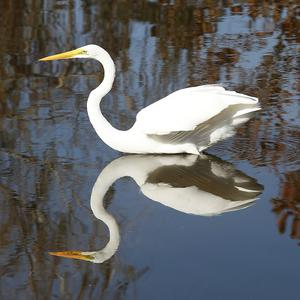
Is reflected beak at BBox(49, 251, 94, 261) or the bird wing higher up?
the bird wing

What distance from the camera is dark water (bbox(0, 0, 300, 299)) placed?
4586 millimetres

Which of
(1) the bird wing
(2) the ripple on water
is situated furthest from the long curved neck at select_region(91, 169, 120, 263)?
(2) the ripple on water

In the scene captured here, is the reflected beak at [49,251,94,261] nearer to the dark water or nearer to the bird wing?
the dark water

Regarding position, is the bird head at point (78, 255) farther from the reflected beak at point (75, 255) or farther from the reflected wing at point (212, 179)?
the reflected wing at point (212, 179)

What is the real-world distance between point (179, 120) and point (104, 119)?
2.03 ft

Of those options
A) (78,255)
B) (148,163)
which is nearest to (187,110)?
(148,163)

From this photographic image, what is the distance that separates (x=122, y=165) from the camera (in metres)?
6.21

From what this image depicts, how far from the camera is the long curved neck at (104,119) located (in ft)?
20.5

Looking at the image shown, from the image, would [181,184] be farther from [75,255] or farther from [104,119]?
[75,255]

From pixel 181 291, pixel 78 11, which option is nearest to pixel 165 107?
pixel 181 291

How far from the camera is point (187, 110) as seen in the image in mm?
6047

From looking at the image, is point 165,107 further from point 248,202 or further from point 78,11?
point 78,11

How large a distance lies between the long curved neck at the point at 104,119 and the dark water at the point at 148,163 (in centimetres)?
18

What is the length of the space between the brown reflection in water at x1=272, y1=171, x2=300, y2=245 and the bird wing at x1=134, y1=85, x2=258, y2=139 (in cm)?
60
